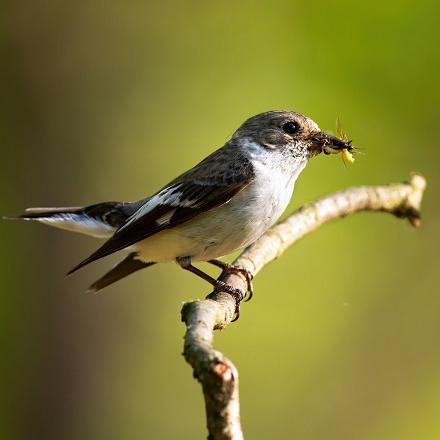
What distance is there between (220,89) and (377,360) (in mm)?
3458

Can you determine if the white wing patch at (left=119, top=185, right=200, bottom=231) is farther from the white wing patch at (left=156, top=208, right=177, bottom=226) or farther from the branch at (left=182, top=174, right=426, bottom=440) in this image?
the branch at (left=182, top=174, right=426, bottom=440)

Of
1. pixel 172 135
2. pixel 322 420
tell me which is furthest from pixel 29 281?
pixel 322 420

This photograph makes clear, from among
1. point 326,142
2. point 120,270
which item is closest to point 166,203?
point 120,270

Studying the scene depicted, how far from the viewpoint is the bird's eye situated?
5.12 m

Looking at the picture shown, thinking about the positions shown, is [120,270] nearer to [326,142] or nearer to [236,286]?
[236,286]

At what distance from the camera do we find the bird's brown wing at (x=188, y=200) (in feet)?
15.7

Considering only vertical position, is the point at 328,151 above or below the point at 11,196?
below

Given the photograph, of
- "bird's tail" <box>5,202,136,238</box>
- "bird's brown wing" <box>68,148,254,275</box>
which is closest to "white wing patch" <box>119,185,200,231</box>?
"bird's brown wing" <box>68,148,254,275</box>

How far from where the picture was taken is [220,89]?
843 centimetres

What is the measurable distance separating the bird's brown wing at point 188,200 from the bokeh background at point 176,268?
2.77 metres

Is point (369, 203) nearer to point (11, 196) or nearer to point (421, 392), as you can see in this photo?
point (421, 392)

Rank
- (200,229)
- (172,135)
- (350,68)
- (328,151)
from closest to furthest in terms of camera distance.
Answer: (200,229)
(328,151)
(350,68)
(172,135)

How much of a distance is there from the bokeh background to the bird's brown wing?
2.77m

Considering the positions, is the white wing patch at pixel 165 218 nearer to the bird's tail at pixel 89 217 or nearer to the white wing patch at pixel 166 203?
the white wing patch at pixel 166 203
